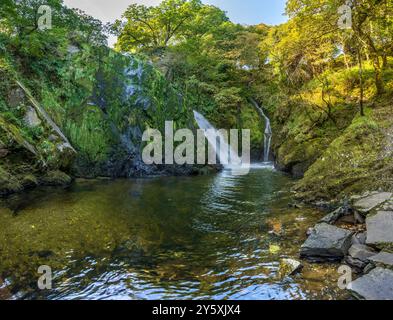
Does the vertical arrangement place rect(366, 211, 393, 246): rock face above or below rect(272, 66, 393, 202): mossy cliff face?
below

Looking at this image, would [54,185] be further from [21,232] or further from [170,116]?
[170,116]

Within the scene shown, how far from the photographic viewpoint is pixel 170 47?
24469 mm

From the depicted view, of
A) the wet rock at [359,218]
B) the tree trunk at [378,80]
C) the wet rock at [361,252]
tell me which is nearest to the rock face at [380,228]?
the wet rock at [361,252]

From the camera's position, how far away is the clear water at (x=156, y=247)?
4102 mm

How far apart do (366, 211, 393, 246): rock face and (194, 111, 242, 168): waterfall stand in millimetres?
14928

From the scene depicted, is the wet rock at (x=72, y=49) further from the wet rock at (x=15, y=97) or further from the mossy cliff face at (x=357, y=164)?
the mossy cliff face at (x=357, y=164)

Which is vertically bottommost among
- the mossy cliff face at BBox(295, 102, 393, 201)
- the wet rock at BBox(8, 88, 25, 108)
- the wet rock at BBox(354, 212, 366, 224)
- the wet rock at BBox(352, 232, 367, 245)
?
the wet rock at BBox(352, 232, 367, 245)

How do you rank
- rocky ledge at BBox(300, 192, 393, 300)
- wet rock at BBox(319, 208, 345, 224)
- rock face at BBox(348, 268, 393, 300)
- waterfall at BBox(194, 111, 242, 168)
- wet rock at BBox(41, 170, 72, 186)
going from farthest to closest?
waterfall at BBox(194, 111, 242, 168) → wet rock at BBox(41, 170, 72, 186) → wet rock at BBox(319, 208, 345, 224) → rocky ledge at BBox(300, 192, 393, 300) → rock face at BBox(348, 268, 393, 300)

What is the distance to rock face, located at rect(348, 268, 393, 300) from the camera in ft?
11.6

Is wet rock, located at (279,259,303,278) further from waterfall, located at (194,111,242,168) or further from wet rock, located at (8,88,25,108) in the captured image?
waterfall, located at (194,111,242,168)

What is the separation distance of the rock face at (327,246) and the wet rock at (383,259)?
23.8 inches

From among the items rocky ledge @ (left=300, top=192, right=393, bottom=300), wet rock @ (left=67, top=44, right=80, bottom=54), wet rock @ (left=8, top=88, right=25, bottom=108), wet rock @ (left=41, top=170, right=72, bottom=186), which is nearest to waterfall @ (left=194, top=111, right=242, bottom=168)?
wet rock @ (left=67, top=44, right=80, bottom=54)
